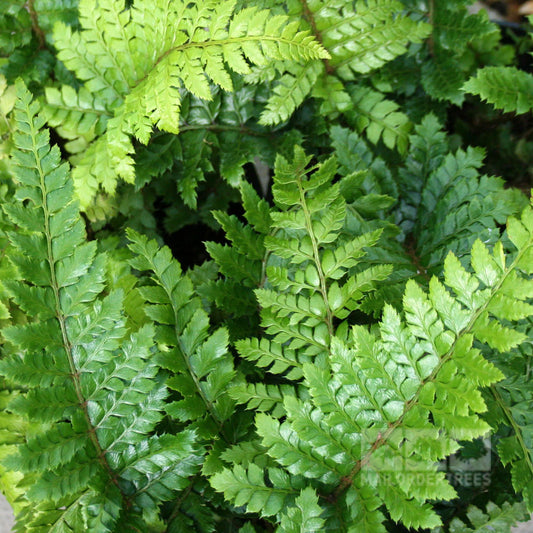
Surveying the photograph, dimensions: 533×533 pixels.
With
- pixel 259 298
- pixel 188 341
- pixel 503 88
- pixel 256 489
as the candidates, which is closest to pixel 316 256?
pixel 259 298

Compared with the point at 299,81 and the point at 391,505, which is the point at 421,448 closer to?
the point at 391,505

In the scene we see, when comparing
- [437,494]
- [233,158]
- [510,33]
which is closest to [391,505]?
[437,494]

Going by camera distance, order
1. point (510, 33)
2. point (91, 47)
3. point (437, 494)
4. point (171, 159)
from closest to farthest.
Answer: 1. point (437, 494)
2. point (91, 47)
3. point (171, 159)
4. point (510, 33)

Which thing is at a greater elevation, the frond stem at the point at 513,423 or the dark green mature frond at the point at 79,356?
the dark green mature frond at the point at 79,356

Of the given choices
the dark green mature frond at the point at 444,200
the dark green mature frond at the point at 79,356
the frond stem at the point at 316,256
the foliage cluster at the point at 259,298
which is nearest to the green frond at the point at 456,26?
the foliage cluster at the point at 259,298

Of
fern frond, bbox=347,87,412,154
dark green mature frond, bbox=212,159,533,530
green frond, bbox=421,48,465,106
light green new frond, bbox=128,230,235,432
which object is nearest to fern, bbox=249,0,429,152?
fern frond, bbox=347,87,412,154

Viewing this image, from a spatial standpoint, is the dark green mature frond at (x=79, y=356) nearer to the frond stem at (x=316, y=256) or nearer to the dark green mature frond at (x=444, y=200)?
the frond stem at (x=316, y=256)

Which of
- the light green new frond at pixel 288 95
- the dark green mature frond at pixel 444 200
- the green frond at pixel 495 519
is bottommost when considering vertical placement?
the green frond at pixel 495 519
